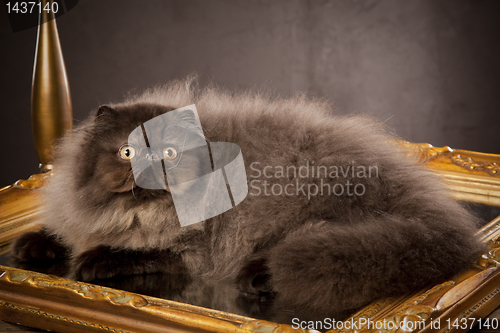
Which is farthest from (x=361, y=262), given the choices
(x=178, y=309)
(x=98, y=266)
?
(x=98, y=266)

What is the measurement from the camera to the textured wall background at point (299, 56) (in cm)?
285

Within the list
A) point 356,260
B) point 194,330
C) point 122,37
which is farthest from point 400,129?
point 194,330

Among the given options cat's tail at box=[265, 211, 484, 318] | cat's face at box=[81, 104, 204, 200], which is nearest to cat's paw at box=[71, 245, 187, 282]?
cat's face at box=[81, 104, 204, 200]

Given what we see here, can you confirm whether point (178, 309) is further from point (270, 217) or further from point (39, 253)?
point (39, 253)

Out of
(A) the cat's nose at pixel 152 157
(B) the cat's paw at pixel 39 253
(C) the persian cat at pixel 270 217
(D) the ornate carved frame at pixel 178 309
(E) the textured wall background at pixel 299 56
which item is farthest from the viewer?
(E) the textured wall background at pixel 299 56

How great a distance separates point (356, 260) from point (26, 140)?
253cm

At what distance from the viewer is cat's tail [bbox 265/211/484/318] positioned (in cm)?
90

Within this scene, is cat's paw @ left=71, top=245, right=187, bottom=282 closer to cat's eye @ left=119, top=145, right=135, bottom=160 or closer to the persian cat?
the persian cat

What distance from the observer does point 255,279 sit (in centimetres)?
101

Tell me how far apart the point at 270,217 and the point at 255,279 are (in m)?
0.16

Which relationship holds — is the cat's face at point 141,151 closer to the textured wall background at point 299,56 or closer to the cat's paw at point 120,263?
the cat's paw at point 120,263

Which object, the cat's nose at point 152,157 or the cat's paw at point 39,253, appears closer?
the cat's nose at point 152,157

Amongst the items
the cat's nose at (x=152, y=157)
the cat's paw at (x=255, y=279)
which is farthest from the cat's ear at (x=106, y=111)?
the cat's paw at (x=255, y=279)

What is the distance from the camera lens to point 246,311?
918 mm
